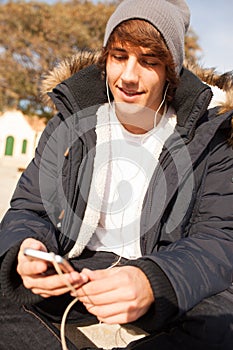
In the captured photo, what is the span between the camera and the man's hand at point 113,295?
1.10 meters

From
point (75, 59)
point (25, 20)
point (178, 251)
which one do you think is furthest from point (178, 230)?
point (25, 20)

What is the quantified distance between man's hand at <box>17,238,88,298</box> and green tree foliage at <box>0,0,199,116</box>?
18.6 m

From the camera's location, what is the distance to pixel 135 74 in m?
1.67

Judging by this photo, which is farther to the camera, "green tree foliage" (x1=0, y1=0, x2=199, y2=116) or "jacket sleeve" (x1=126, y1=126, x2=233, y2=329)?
"green tree foliage" (x1=0, y1=0, x2=199, y2=116)

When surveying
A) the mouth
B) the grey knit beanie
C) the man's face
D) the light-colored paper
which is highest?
the grey knit beanie

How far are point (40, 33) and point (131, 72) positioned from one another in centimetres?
1896

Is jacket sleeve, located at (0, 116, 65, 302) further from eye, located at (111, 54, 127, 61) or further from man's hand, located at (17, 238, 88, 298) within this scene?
eye, located at (111, 54, 127, 61)

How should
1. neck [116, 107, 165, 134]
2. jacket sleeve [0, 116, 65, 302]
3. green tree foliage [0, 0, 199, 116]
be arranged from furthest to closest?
green tree foliage [0, 0, 199, 116]
neck [116, 107, 165, 134]
jacket sleeve [0, 116, 65, 302]

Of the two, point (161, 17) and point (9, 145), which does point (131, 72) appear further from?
point (9, 145)

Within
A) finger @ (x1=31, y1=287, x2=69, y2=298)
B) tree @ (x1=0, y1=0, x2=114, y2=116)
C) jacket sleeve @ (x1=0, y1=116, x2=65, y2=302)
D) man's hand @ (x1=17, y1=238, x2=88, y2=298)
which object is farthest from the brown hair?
tree @ (x1=0, y1=0, x2=114, y2=116)

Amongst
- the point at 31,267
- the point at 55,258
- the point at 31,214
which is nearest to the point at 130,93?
the point at 31,214

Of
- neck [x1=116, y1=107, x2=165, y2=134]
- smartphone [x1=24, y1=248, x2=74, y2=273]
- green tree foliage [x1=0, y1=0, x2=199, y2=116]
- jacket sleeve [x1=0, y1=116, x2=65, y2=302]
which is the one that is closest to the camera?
smartphone [x1=24, y1=248, x2=74, y2=273]

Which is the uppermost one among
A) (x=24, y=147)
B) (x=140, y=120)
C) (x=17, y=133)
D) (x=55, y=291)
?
(x=140, y=120)

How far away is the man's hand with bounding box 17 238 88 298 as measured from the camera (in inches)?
43.2
